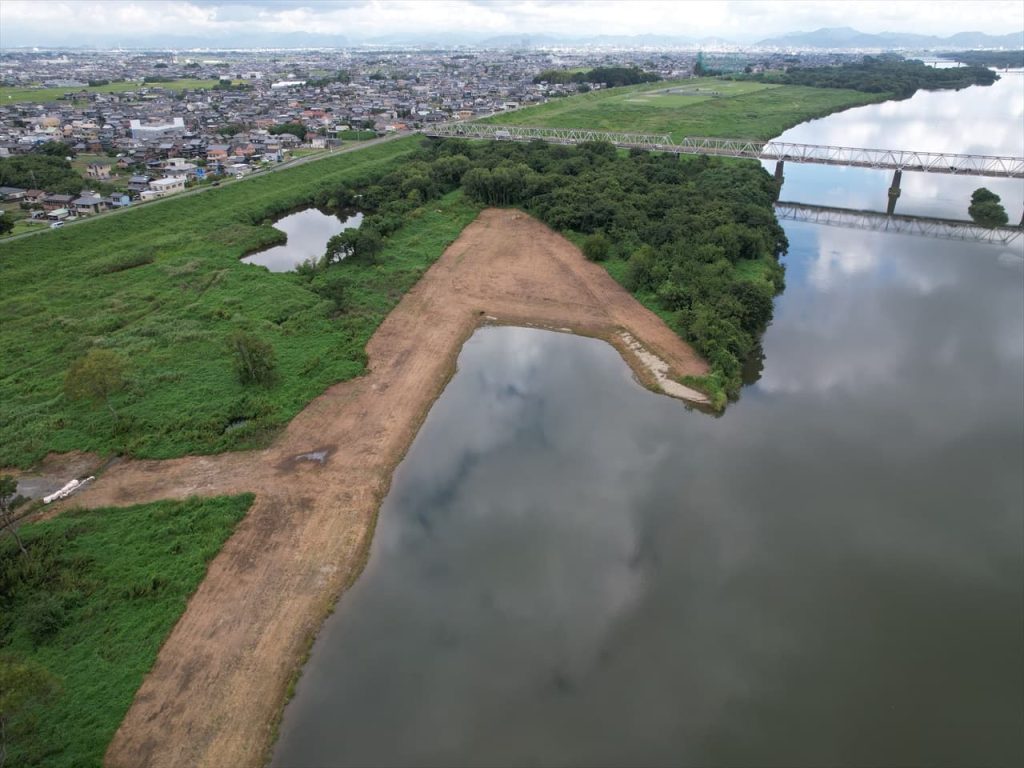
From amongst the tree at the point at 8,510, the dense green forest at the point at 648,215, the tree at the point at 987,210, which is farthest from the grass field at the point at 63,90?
the tree at the point at 987,210

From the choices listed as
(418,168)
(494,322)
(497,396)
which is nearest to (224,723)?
(497,396)

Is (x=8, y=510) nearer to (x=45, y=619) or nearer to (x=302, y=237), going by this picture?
(x=45, y=619)

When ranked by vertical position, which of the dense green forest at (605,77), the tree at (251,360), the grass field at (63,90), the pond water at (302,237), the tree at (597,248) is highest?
the dense green forest at (605,77)

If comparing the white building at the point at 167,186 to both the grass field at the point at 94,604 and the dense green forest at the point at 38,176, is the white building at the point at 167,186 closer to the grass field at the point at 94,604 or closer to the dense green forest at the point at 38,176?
the dense green forest at the point at 38,176

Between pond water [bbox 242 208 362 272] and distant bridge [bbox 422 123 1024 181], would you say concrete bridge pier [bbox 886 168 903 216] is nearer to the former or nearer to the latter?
distant bridge [bbox 422 123 1024 181]

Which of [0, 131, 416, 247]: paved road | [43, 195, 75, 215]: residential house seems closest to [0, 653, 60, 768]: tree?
[0, 131, 416, 247]: paved road

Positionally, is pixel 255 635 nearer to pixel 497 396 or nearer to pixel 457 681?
pixel 457 681

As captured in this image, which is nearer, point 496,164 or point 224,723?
point 224,723
